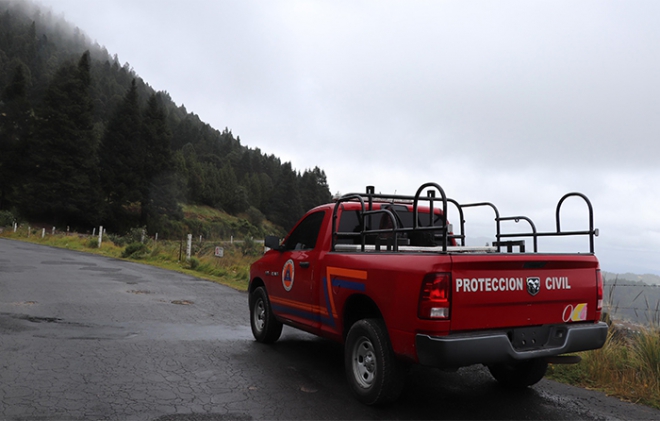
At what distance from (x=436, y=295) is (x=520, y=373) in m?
1.92

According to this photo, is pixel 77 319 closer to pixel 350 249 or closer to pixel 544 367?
pixel 350 249

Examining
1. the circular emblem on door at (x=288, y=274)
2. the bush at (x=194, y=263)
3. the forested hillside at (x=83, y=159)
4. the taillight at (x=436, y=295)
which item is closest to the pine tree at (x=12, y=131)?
the forested hillside at (x=83, y=159)

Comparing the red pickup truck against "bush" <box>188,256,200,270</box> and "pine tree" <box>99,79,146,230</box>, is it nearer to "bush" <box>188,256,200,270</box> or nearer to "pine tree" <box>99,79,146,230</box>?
"bush" <box>188,256,200,270</box>

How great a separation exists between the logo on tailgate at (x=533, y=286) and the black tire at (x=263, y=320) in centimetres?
357

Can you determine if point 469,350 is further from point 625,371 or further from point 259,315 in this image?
point 259,315

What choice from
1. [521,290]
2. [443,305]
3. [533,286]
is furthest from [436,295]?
[533,286]

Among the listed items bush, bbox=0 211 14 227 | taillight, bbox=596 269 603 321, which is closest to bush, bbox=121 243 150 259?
taillight, bbox=596 269 603 321

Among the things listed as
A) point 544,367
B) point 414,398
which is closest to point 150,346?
point 414,398

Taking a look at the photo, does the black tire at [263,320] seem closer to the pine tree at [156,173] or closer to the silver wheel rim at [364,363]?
the silver wheel rim at [364,363]

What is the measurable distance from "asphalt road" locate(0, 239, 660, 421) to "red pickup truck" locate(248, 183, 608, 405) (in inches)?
15.7

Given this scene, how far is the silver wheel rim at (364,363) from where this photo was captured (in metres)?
4.36

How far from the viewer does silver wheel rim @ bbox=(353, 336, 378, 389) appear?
436cm

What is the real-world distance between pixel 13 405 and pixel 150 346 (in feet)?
7.77

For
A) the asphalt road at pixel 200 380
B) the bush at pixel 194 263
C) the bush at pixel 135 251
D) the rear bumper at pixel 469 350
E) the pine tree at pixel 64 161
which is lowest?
the asphalt road at pixel 200 380
